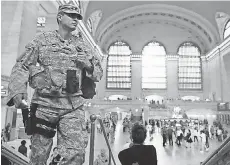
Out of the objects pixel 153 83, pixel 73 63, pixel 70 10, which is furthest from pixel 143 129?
pixel 153 83

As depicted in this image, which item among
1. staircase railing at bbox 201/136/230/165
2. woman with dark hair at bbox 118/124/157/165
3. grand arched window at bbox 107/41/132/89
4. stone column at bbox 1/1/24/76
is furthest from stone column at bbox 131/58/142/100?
woman with dark hair at bbox 118/124/157/165

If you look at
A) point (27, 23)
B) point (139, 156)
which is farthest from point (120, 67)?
point (139, 156)

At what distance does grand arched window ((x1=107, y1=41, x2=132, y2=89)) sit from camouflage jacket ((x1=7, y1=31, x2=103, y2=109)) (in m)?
35.0

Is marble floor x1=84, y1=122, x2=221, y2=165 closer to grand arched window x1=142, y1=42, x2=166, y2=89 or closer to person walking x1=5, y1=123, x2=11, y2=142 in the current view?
person walking x1=5, y1=123, x2=11, y2=142

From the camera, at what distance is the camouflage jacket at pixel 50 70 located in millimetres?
1521

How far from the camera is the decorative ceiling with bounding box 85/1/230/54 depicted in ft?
89.4

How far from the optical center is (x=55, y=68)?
1626 millimetres

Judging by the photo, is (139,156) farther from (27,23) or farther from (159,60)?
(159,60)

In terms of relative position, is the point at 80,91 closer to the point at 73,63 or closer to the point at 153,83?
the point at 73,63

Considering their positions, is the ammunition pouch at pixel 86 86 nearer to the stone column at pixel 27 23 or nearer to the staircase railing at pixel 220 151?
the staircase railing at pixel 220 151

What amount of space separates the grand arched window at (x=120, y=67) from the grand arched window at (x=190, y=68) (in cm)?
881

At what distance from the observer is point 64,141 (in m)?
1.47

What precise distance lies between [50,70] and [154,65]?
36.3 meters

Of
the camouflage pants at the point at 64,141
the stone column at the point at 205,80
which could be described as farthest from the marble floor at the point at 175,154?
the stone column at the point at 205,80
